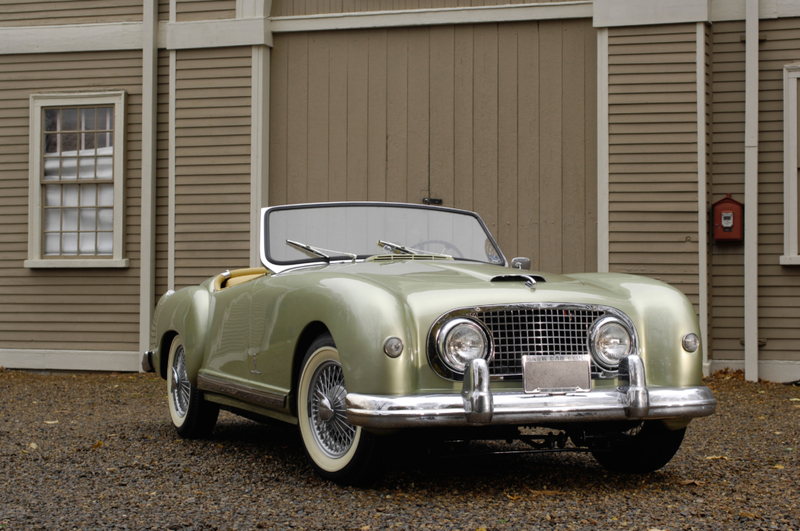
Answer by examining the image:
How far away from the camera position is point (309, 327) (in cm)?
390

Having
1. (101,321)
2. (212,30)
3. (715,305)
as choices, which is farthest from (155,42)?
(715,305)

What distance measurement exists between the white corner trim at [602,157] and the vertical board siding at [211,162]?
12.8 feet

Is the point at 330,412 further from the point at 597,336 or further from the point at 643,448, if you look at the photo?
the point at 643,448

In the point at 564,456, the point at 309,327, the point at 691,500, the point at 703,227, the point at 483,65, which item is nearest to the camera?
the point at 691,500

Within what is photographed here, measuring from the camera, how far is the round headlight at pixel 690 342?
147 inches

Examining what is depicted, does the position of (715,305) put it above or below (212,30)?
below

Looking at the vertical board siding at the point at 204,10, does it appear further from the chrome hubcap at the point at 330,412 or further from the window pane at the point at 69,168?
the chrome hubcap at the point at 330,412

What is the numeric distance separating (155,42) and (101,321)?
11.0ft

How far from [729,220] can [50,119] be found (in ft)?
26.0

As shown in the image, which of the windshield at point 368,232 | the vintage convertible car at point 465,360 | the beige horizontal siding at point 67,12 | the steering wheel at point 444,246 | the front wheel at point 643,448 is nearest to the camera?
the vintage convertible car at point 465,360

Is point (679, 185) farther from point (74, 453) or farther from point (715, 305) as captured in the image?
point (74, 453)

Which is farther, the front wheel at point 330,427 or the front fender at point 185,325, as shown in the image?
the front fender at point 185,325

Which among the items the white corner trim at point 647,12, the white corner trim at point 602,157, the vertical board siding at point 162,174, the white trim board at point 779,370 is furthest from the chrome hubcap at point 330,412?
the vertical board siding at point 162,174

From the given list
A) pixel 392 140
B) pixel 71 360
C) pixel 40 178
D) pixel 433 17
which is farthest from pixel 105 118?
pixel 433 17
